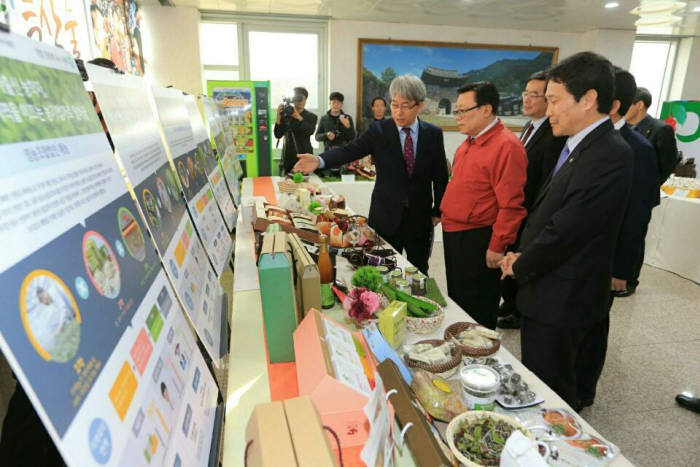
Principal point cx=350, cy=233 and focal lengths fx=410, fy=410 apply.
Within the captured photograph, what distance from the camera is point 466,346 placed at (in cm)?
127

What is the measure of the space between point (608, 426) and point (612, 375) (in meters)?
0.53

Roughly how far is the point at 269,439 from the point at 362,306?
0.72m

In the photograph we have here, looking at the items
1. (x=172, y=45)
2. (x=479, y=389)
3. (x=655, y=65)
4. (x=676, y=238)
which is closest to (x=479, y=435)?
(x=479, y=389)

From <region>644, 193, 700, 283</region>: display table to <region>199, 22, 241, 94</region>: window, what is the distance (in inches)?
255

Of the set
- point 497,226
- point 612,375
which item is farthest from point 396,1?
point 612,375

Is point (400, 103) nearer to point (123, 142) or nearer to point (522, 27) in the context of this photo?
point (123, 142)

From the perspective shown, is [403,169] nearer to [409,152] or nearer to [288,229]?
[409,152]

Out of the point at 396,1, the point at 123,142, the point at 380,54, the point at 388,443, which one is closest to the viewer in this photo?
the point at 388,443

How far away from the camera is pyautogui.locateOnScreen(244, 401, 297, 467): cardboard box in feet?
2.20

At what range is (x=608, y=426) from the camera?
2107 millimetres

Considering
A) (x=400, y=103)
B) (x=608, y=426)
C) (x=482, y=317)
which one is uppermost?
(x=400, y=103)

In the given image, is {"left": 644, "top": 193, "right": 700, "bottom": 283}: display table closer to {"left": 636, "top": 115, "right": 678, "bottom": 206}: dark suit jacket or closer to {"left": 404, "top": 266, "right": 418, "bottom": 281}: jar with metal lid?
{"left": 636, "top": 115, "right": 678, "bottom": 206}: dark suit jacket

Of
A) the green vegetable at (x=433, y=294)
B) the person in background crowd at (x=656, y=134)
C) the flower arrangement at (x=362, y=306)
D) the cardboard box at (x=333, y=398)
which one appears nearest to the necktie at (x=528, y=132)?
the person in background crowd at (x=656, y=134)

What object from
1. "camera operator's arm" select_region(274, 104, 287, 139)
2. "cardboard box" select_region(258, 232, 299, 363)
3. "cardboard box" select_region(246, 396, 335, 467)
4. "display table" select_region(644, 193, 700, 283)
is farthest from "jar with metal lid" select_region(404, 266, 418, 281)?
"display table" select_region(644, 193, 700, 283)
